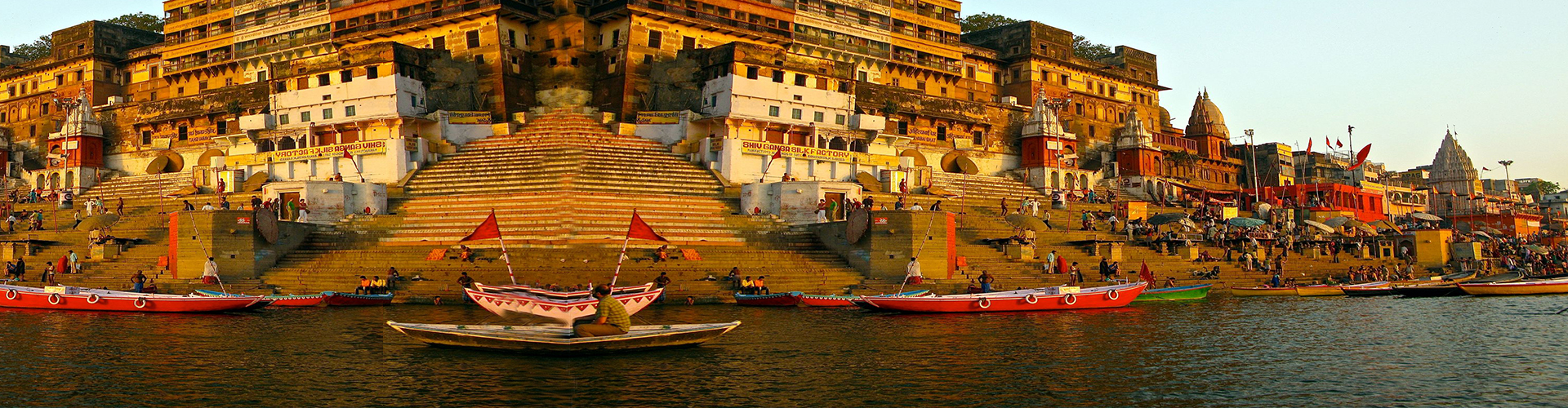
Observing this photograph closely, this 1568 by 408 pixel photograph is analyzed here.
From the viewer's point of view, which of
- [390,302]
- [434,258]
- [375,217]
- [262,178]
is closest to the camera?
[390,302]

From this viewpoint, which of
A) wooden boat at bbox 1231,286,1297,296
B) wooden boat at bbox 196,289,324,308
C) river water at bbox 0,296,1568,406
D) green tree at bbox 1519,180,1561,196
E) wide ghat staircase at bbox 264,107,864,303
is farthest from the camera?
green tree at bbox 1519,180,1561,196

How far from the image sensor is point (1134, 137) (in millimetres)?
74500

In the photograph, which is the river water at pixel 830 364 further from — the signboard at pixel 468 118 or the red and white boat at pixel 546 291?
the signboard at pixel 468 118

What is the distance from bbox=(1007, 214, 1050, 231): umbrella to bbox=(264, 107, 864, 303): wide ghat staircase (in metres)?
10.1

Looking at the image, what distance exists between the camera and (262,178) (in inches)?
2345

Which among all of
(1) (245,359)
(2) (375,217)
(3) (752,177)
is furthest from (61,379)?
(3) (752,177)

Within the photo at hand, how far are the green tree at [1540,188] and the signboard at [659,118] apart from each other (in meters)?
128

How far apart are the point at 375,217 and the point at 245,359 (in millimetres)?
26248

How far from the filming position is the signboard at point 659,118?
198 feet

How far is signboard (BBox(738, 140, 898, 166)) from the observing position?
56.6 m

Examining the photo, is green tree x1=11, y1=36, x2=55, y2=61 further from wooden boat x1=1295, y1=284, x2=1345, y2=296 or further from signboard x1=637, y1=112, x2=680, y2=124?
wooden boat x1=1295, y1=284, x2=1345, y2=296

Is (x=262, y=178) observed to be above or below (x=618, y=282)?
above

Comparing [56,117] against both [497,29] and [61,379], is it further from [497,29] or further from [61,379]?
[61,379]

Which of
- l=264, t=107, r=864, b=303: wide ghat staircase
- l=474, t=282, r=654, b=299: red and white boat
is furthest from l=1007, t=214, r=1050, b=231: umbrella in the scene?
l=474, t=282, r=654, b=299: red and white boat
